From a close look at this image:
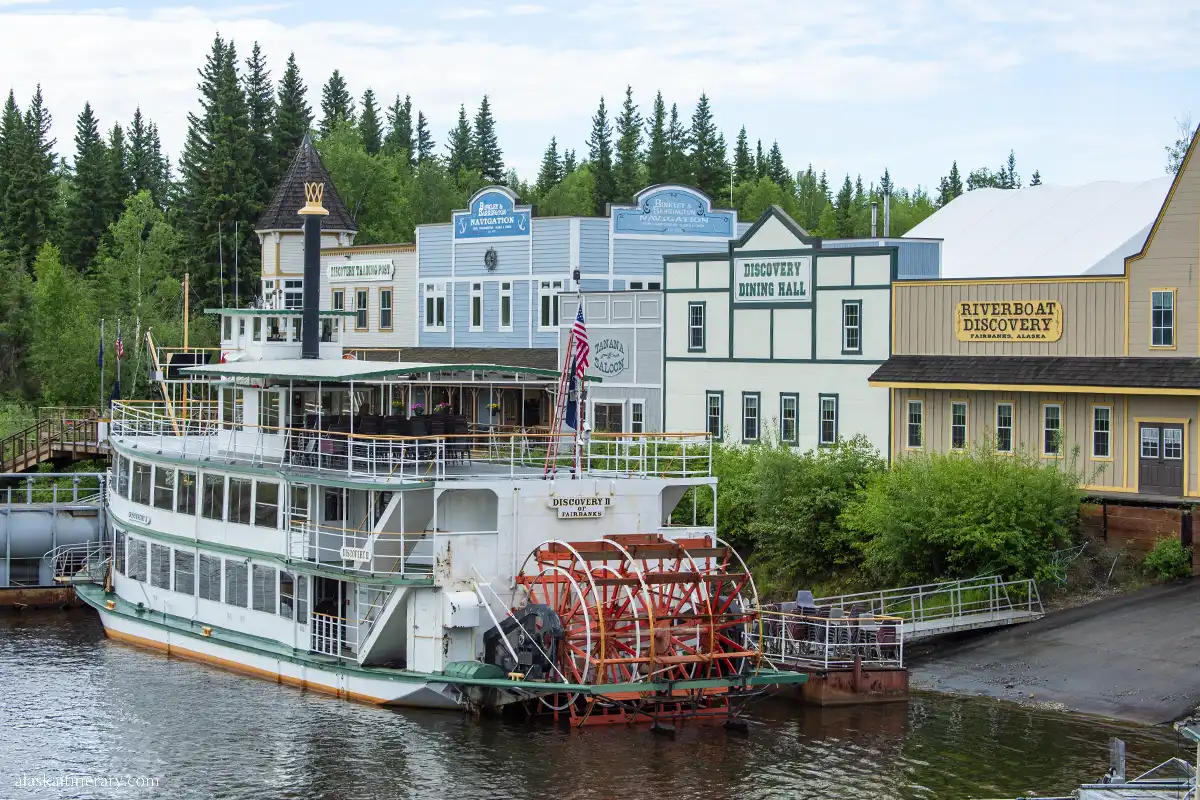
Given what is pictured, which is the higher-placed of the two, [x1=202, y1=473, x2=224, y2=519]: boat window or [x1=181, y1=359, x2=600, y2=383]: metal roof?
[x1=181, y1=359, x2=600, y2=383]: metal roof

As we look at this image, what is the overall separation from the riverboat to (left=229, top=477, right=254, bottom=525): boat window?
0.04m

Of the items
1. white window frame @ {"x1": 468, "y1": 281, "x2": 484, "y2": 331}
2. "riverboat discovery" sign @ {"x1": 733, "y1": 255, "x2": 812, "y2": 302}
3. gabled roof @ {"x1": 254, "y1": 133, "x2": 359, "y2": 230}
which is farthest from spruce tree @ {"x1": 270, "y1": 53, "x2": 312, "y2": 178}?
"riverboat discovery" sign @ {"x1": 733, "y1": 255, "x2": 812, "y2": 302}

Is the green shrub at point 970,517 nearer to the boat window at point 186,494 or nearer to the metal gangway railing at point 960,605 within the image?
the metal gangway railing at point 960,605

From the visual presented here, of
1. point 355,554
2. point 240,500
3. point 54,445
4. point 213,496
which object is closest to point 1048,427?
point 355,554

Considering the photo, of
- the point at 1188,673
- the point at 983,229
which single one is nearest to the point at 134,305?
the point at 983,229

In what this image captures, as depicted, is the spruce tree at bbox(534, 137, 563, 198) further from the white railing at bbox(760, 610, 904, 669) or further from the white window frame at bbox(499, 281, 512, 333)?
the white railing at bbox(760, 610, 904, 669)

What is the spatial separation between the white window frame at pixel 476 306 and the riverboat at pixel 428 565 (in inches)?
800

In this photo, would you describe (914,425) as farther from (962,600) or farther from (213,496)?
(213,496)

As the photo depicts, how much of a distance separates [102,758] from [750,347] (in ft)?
78.7

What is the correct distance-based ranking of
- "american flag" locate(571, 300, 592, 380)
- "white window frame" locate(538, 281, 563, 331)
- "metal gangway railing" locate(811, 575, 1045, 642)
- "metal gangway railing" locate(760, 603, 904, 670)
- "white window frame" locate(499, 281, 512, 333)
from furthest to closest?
"white window frame" locate(499, 281, 512, 333) < "white window frame" locate(538, 281, 563, 331) < "metal gangway railing" locate(811, 575, 1045, 642) < "american flag" locate(571, 300, 592, 380) < "metal gangway railing" locate(760, 603, 904, 670)

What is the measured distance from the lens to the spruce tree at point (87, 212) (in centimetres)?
9438

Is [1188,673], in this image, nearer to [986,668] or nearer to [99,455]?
[986,668]

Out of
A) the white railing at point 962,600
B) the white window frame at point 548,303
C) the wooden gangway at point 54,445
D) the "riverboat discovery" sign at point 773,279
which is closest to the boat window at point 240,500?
the white railing at point 962,600

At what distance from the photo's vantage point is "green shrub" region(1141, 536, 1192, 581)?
116 ft
